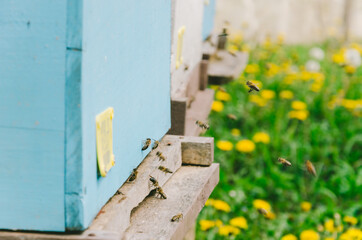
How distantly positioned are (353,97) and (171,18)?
4.20 metres

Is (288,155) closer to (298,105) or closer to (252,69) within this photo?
(298,105)

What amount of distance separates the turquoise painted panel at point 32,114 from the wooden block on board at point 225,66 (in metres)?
2.31

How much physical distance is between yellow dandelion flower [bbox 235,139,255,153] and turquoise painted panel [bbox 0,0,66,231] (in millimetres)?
3595

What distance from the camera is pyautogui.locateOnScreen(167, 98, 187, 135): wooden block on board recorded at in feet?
8.11

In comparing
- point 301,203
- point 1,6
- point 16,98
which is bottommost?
point 301,203

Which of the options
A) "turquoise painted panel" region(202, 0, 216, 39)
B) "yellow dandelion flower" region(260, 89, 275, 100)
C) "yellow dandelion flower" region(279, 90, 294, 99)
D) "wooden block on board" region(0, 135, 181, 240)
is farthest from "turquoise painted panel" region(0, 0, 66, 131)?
"yellow dandelion flower" region(279, 90, 294, 99)

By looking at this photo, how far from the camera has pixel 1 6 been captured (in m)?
1.31

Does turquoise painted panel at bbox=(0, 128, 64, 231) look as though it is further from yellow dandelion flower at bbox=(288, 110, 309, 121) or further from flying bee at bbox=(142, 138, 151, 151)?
yellow dandelion flower at bbox=(288, 110, 309, 121)

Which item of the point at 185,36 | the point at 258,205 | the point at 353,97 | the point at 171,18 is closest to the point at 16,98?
the point at 171,18

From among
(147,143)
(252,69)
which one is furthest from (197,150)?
(252,69)

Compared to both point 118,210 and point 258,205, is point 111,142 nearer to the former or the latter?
point 118,210

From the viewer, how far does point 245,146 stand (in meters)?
4.91

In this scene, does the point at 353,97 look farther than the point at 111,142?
Yes

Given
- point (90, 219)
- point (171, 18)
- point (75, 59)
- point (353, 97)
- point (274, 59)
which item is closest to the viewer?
point (75, 59)
